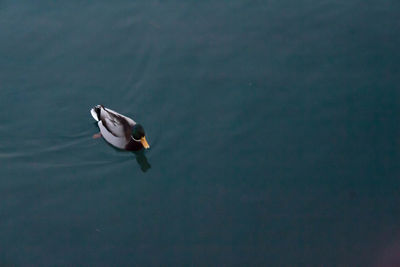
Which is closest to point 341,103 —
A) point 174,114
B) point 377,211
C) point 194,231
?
point 377,211

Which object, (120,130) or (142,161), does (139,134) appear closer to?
(120,130)

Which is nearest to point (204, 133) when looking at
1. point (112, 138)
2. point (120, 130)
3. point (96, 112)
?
point (120, 130)

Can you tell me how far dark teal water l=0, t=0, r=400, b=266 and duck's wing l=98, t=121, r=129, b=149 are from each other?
18 cm

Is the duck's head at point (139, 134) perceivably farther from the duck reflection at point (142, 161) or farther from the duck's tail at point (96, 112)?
the duck's tail at point (96, 112)

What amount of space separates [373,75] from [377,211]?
10.5ft

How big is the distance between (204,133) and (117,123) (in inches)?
64.0

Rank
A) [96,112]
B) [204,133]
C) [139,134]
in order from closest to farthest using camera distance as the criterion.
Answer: [139,134], [204,133], [96,112]

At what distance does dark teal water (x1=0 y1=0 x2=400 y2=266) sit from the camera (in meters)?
9.09

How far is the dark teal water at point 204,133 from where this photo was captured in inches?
358

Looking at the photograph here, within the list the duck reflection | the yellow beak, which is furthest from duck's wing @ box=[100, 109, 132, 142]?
the duck reflection

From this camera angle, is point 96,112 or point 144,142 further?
point 96,112

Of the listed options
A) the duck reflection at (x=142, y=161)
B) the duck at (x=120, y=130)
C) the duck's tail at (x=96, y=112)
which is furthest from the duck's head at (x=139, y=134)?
the duck's tail at (x=96, y=112)

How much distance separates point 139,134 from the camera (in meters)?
10.2

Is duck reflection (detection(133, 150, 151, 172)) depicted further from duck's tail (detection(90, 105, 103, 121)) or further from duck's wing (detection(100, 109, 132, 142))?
duck's tail (detection(90, 105, 103, 121))
